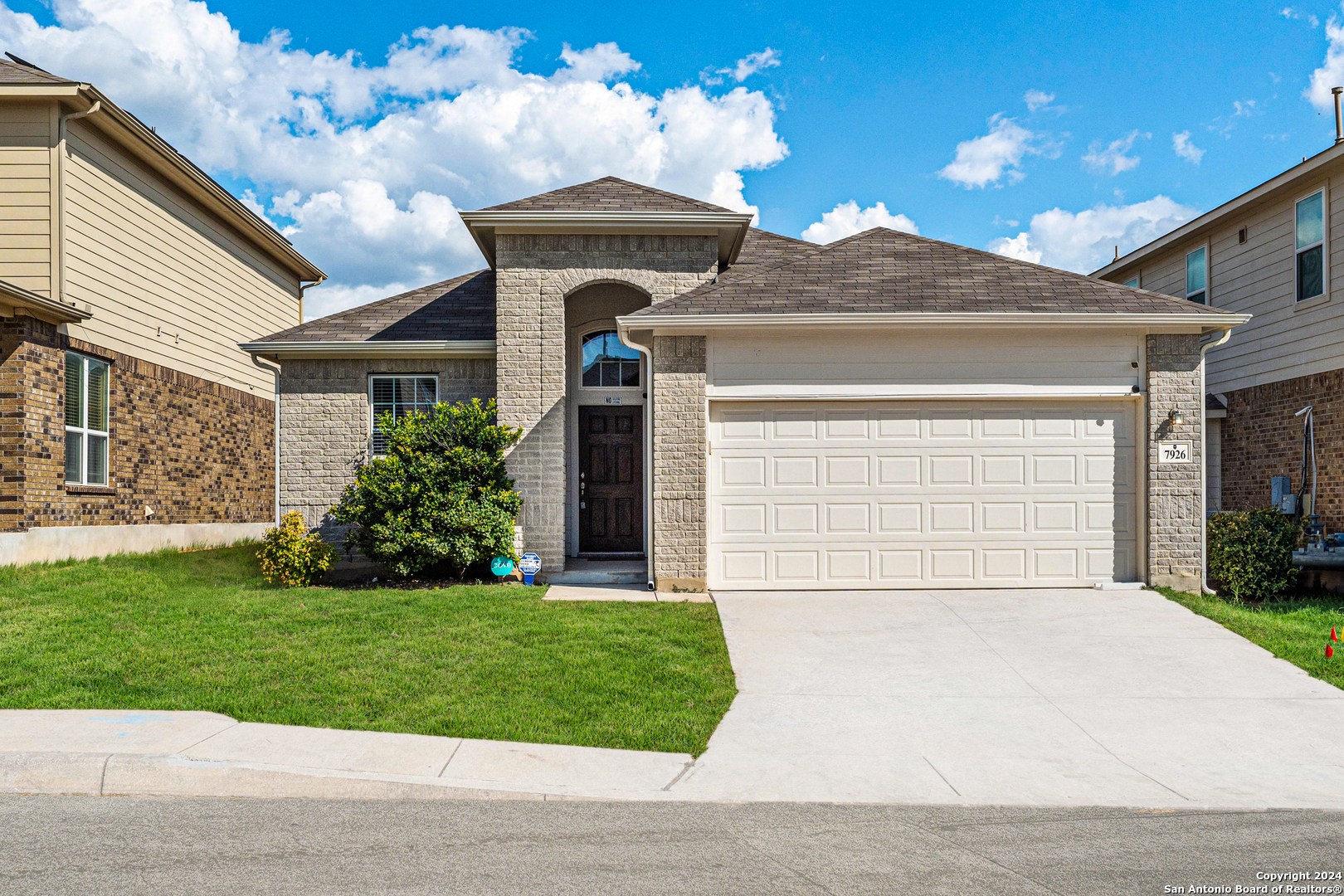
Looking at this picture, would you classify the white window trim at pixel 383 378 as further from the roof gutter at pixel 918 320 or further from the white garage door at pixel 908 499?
the white garage door at pixel 908 499

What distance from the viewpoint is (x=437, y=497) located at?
1171cm

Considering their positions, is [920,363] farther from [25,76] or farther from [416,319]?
[25,76]

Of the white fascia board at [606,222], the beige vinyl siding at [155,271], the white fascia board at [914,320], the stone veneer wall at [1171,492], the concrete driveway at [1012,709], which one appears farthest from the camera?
the beige vinyl siding at [155,271]

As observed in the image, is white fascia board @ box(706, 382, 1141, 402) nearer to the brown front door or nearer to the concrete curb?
the brown front door

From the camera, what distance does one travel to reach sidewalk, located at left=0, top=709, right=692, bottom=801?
17.5ft

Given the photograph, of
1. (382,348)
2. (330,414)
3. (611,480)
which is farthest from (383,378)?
(611,480)

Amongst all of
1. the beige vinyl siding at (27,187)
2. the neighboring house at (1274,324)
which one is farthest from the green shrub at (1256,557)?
the beige vinyl siding at (27,187)

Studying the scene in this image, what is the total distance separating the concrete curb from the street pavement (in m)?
0.13

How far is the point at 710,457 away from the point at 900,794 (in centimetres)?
635

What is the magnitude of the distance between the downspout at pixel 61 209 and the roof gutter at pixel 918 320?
26.8ft

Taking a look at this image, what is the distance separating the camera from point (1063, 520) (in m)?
11.5

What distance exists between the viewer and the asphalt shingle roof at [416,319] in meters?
13.8

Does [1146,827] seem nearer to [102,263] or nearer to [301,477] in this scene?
[301,477]

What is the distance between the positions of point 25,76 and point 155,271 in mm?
3569
